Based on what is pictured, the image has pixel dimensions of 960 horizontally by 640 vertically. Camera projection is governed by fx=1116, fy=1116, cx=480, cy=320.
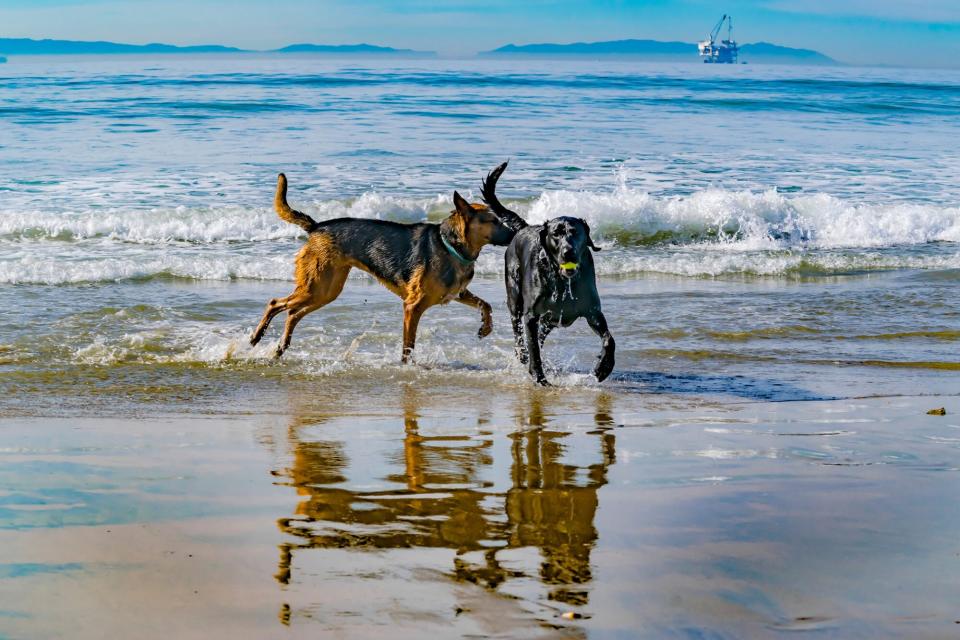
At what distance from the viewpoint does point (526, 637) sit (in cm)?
318

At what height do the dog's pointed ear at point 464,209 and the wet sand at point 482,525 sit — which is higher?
the dog's pointed ear at point 464,209

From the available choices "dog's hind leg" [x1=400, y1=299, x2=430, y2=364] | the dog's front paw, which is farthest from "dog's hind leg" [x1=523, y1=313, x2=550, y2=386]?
"dog's hind leg" [x1=400, y1=299, x2=430, y2=364]

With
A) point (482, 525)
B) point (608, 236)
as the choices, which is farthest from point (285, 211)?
point (608, 236)

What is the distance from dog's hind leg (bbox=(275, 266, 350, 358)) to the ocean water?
0.20m

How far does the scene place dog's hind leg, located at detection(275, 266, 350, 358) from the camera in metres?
8.14

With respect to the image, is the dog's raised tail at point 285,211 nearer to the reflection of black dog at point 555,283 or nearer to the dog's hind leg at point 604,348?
the reflection of black dog at point 555,283

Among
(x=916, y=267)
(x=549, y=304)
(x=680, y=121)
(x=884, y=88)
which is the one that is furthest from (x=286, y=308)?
(x=884, y=88)

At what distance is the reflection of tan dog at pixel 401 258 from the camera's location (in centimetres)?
777

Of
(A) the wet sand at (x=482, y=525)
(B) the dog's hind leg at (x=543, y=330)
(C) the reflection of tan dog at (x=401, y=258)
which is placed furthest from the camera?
(C) the reflection of tan dog at (x=401, y=258)

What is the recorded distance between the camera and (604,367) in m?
7.12

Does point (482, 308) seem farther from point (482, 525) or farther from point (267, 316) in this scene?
point (482, 525)

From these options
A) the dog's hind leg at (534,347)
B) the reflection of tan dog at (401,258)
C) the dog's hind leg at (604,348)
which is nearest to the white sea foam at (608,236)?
the reflection of tan dog at (401,258)

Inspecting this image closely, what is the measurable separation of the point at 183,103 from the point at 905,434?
30.7 m

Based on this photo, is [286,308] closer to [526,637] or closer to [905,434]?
[905,434]
